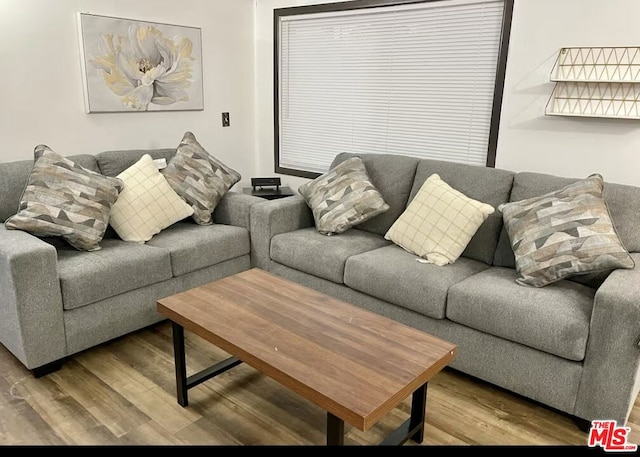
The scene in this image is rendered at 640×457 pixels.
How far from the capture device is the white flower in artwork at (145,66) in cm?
336

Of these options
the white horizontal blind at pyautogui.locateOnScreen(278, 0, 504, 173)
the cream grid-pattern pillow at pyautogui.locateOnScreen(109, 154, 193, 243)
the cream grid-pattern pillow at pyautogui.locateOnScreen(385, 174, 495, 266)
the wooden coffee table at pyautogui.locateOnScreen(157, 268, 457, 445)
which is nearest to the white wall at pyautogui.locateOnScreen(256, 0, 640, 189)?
the white horizontal blind at pyautogui.locateOnScreen(278, 0, 504, 173)

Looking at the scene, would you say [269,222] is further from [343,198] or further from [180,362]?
[180,362]

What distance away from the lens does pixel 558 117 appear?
2.88m

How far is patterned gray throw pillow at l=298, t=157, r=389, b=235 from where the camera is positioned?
10.2 ft

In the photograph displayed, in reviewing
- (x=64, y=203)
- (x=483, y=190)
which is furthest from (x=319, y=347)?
(x=64, y=203)

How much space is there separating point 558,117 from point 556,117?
1 centimetres

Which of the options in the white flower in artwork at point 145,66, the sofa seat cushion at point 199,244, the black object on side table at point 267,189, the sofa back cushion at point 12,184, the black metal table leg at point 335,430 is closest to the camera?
the black metal table leg at point 335,430

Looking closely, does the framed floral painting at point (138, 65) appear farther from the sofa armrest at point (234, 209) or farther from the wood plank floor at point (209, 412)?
the wood plank floor at point (209, 412)

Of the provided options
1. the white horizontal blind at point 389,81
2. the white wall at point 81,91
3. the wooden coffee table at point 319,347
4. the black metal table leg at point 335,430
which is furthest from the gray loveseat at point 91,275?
the black metal table leg at point 335,430

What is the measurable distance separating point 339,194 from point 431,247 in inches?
29.4

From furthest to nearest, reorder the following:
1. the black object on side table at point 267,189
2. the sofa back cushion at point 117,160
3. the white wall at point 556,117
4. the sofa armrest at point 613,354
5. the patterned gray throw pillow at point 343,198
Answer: the black object on side table at point 267,189, the sofa back cushion at point 117,160, the patterned gray throw pillow at point 343,198, the white wall at point 556,117, the sofa armrest at point 613,354

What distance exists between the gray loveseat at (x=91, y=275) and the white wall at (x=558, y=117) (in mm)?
1790

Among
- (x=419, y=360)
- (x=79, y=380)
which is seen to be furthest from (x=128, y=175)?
(x=419, y=360)
